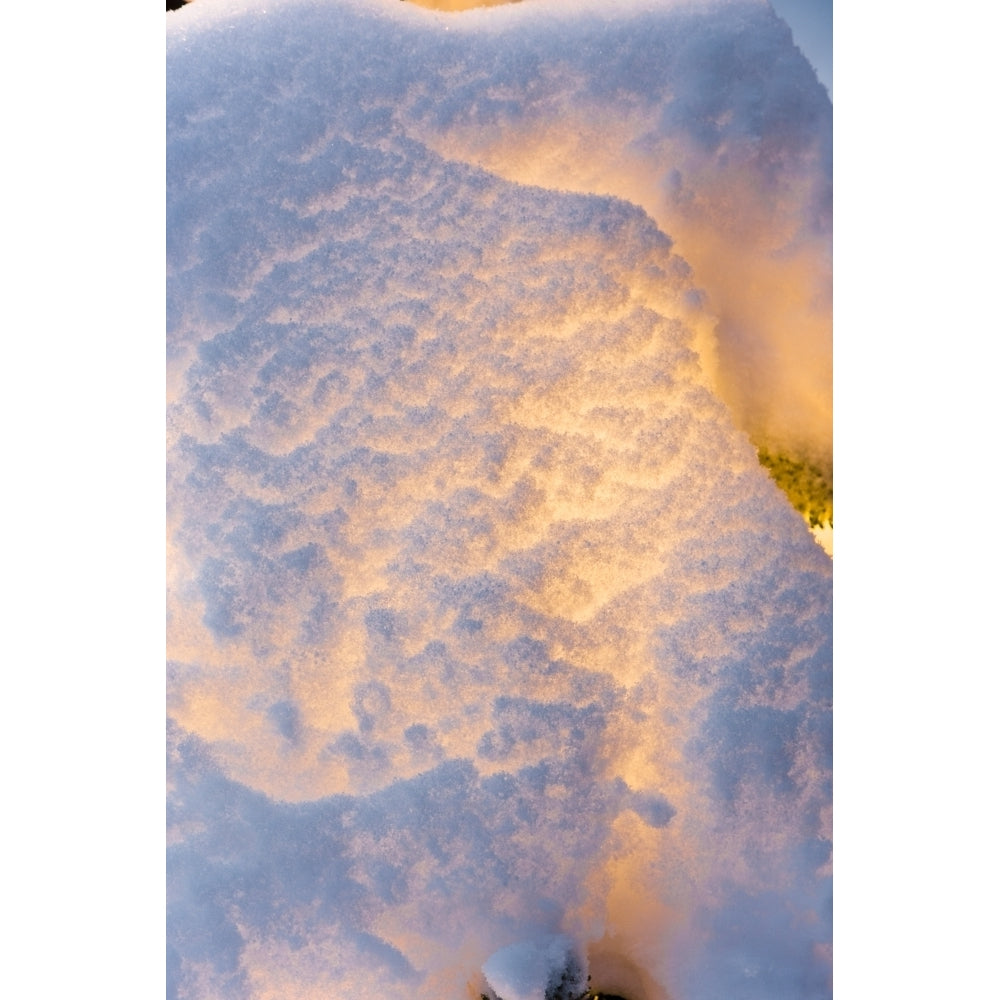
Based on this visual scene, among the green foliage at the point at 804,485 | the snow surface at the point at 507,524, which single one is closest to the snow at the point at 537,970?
the snow surface at the point at 507,524

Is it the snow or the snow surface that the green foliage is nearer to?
the snow surface

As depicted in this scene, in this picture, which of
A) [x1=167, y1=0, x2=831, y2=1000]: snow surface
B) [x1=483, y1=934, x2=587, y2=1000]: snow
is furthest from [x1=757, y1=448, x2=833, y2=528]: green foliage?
[x1=483, y1=934, x2=587, y2=1000]: snow

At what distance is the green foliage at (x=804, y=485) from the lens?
37.8 inches

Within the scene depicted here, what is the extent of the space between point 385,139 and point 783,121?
456 millimetres

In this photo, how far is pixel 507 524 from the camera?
0.98 metres

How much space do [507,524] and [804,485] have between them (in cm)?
34

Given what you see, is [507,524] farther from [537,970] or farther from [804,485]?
[537,970]

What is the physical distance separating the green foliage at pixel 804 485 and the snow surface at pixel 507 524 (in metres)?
0.02

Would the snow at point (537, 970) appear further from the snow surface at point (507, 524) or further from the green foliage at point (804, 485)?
the green foliage at point (804, 485)

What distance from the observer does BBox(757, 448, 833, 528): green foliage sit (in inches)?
37.8

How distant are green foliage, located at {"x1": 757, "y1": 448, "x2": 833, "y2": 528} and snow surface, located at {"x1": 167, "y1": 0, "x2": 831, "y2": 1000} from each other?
0.7 inches
